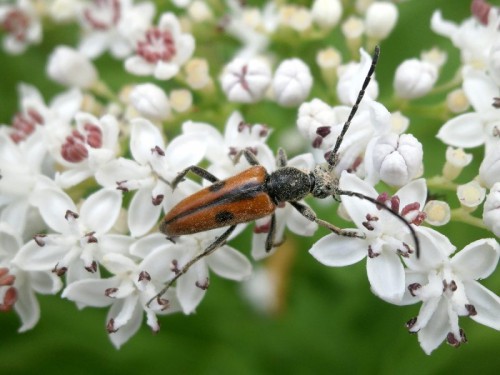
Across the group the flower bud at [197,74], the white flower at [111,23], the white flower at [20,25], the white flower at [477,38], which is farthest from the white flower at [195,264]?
the white flower at [20,25]

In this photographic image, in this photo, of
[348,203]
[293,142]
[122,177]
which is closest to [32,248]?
[122,177]

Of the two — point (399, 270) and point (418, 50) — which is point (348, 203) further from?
point (418, 50)

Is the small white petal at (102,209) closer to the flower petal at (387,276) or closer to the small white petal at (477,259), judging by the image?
the flower petal at (387,276)

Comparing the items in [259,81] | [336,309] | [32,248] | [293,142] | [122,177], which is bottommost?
[336,309]

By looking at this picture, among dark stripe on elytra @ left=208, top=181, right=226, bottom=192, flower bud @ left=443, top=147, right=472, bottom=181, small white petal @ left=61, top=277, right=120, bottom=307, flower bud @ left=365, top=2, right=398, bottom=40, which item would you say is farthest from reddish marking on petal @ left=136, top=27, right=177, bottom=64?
flower bud @ left=443, top=147, right=472, bottom=181

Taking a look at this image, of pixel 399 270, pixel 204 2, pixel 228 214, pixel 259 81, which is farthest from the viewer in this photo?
pixel 204 2

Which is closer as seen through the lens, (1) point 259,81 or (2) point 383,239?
Result: (2) point 383,239
